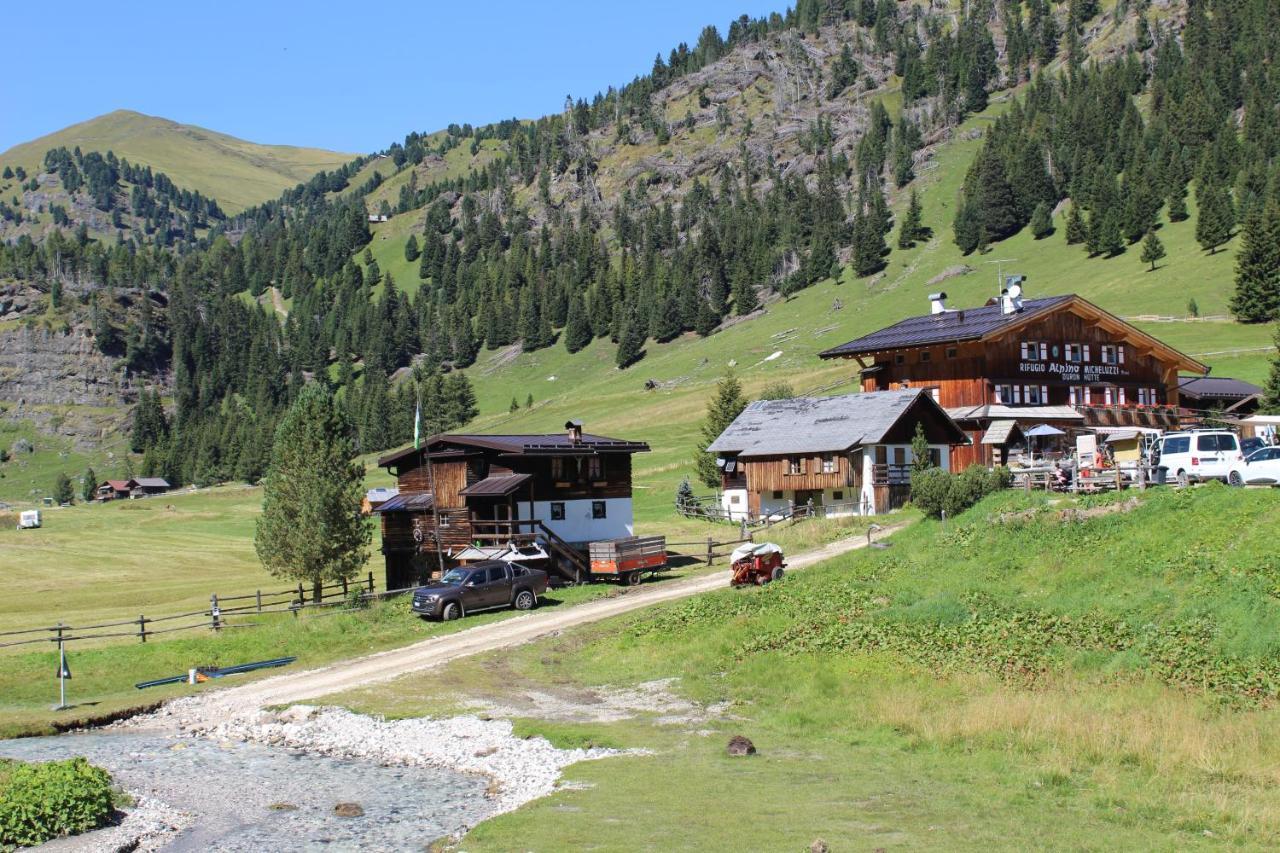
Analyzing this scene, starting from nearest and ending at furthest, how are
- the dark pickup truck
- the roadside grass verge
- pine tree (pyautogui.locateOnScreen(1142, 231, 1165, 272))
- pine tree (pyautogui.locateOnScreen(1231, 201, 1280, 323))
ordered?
the roadside grass verge → the dark pickup truck → pine tree (pyautogui.locateOnScreen(1231, 201, 1280, 323)) → pine tree (pyautogui.locateOnScreen(1142, 231, 1165, 272))

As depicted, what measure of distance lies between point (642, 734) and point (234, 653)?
1938 cm

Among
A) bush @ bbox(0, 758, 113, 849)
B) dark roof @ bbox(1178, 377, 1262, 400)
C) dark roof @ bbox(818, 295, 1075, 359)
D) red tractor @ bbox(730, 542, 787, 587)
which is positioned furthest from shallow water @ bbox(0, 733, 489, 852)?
dark roof @ bbox(1178, 377, 1262, 400)

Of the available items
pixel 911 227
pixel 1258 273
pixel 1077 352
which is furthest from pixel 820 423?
pixel 911 227

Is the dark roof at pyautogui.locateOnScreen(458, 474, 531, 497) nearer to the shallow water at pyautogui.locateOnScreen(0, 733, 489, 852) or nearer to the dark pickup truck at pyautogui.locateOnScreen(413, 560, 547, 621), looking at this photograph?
the dark pickup truck at pyautogui.locateOnScreen(413, 560, 547, 621)

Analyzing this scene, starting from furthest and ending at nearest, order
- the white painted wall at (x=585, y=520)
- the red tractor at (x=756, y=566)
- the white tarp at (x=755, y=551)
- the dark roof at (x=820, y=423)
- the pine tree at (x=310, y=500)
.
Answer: the dark roof at (x=820, y=423)
the white painted wall at (x=585, y=520)
the pine tree at (x=310, y=500)
the white tarp at (x=755, y=551)
the red tractor at (x=756, y=566)

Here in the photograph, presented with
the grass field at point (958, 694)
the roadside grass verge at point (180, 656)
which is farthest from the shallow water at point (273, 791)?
the roadside grass verge at point (180, 656)

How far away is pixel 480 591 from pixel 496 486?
785 centimetres

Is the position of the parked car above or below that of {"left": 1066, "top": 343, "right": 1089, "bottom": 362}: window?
below

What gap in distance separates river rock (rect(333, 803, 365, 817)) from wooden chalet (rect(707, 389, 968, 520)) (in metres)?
43.0

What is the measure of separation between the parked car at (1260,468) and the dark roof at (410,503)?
33.8 m

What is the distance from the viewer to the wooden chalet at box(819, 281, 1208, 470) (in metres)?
71.8

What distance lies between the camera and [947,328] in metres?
76.2

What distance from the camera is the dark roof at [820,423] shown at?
198ft

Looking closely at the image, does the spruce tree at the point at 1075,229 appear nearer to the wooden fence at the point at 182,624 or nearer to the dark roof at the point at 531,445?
the dark roof at the point at 531,445
